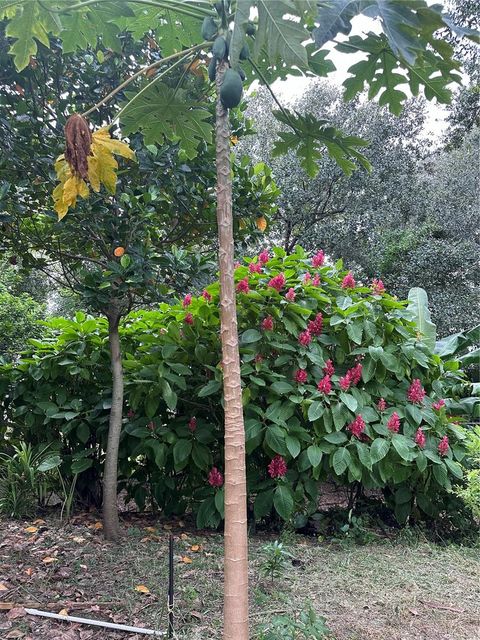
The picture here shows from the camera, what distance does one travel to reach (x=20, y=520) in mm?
3199

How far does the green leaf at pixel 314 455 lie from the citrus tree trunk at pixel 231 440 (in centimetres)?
144

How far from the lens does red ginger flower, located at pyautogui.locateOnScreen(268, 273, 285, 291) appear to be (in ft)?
9.85

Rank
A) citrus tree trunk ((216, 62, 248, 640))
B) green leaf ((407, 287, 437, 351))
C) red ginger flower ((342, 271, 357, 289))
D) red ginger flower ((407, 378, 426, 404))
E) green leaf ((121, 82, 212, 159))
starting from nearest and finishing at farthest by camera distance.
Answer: citrus tree trunk ((216, 62, 248, 640)) < green leaf ((121, 82, 212, 159)) < red ginger flower ((407, 378, 426, 404)) < red ginger flower ((342, 271, 357, 289)) < green leaf ((407, 287, 437, 351))

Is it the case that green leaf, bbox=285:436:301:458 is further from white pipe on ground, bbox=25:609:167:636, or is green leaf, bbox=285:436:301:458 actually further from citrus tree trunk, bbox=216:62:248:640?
citrus tree trunk, bbox=216:62:248:640

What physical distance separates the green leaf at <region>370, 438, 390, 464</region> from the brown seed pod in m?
2.15

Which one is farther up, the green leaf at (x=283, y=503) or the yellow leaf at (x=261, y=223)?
the yellow leaf at (x=261, y=223)

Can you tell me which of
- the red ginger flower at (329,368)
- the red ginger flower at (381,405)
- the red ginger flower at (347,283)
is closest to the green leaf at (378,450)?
the red ginger flower at (381,405)

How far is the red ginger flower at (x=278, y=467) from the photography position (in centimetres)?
287

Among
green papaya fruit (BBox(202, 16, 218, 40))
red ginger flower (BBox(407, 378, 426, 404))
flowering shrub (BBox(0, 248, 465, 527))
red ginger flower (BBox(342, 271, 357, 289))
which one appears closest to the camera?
green papaya fruit (BBox(202, 16, 218, 40))

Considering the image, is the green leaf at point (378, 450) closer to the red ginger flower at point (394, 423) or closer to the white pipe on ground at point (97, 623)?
the red ginger flower at point (394, 423)

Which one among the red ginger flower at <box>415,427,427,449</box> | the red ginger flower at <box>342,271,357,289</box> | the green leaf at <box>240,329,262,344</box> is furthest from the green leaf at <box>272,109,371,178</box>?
the red ginger flower at <box>415,427,427,449</box>

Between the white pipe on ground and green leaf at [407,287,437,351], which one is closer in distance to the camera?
the white pipe on ground

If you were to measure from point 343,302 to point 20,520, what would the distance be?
8.09 ft

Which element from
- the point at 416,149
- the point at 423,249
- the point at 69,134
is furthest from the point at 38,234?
the point at 416,149
